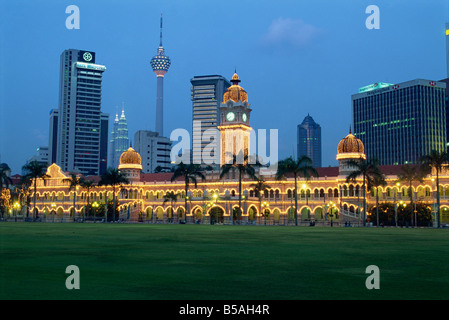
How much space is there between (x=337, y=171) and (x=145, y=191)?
135 feet

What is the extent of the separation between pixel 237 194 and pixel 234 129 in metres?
17.2

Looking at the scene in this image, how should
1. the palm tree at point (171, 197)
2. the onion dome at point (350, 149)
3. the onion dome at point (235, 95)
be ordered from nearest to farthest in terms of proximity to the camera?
the onion dome at point (350, 149) < the palm tree at point (171, 197) < the onion dome at point (235, 95)

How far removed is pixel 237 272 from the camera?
1644cm

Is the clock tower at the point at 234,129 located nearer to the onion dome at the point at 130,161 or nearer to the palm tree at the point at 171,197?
the palm tree at the point at 171,197

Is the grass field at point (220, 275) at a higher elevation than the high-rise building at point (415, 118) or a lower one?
lower

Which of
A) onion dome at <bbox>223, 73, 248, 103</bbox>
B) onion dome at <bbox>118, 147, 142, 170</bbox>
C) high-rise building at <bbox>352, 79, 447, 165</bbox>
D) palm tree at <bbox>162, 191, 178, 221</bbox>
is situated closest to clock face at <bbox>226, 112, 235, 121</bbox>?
onion dome at <bbox>223, 73, 248, 103</bbox>

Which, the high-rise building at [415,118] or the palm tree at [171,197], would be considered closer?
the palm tree at [171,197]

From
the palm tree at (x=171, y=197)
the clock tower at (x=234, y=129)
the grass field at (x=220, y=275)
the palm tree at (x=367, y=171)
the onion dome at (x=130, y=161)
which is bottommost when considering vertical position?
the grass field at (x=220, y=275)

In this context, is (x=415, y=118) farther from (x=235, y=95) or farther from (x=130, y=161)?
(x=130, y=161)

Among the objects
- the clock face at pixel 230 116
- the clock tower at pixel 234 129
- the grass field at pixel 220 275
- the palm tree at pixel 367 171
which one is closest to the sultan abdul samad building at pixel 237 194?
the clock face at pixel 230 116

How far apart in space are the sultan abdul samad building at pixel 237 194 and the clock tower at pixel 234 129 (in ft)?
0.69

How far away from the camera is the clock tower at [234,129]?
370 ft

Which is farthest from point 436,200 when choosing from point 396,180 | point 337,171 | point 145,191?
point 145,191
